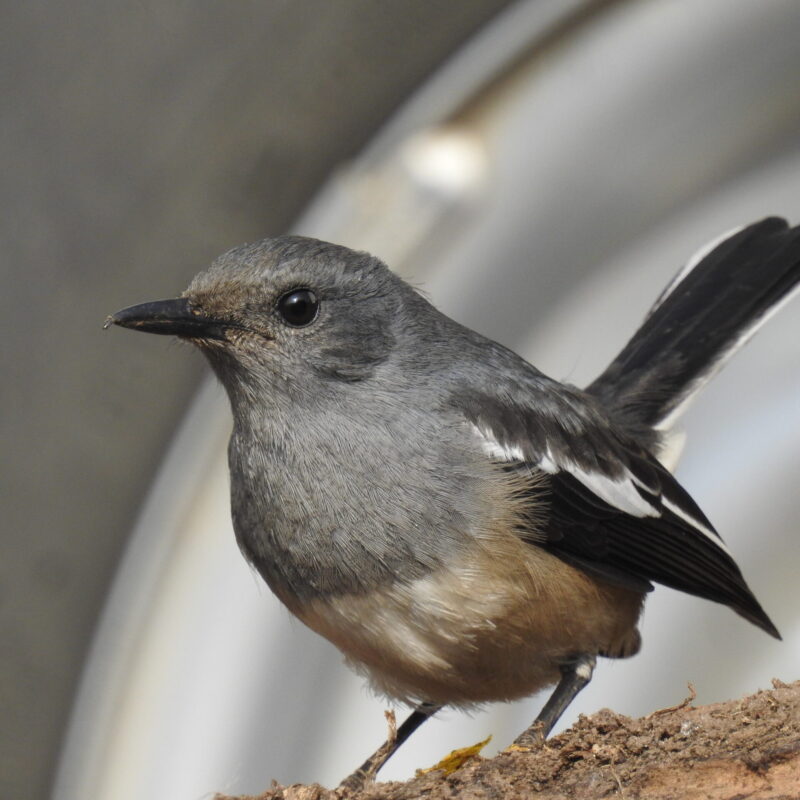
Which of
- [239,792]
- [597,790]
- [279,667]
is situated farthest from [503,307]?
[597,790]

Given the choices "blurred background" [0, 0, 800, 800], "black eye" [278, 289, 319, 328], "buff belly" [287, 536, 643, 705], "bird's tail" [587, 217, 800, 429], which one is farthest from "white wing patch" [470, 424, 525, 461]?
"blurred background" [0, 0, 800, 800]

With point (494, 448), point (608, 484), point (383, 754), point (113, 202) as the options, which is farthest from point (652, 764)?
point (113, 202)

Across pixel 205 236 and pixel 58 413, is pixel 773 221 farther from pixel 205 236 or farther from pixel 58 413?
pixel 58 413

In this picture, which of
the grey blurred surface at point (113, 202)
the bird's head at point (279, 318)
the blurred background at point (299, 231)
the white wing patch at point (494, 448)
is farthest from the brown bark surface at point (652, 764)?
the grey blurred surface at point (113, 202)

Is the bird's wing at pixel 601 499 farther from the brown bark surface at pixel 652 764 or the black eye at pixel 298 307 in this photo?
the brown bark surface at pixel 652 764

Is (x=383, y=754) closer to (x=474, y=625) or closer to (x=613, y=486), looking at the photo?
(x=474, y=625)

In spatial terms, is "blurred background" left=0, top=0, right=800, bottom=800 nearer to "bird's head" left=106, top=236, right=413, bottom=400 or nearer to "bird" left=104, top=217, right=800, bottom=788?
"bird" left=104, top=217, right=800, bottom=788
